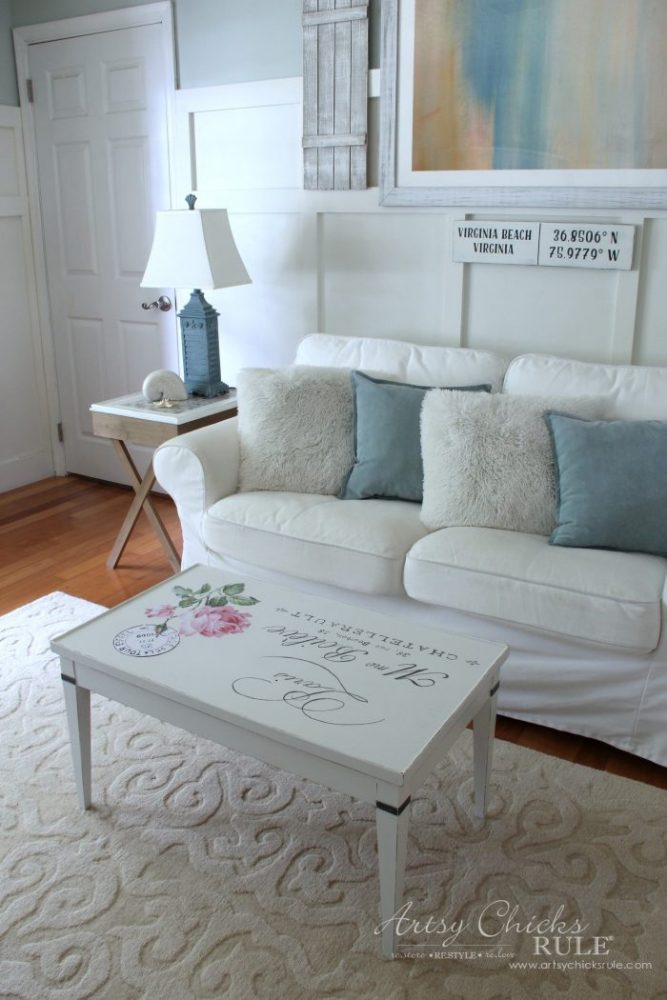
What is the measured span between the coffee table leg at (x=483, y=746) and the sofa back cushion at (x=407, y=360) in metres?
1.28

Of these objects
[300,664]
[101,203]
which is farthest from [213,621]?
[101,203]

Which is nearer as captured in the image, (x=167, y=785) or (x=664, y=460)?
(x=167, y=785)

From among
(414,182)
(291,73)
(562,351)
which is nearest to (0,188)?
(291,73)

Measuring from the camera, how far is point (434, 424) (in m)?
2.62

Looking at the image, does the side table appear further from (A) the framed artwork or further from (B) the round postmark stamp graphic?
(B) the round postmark stamp graphic

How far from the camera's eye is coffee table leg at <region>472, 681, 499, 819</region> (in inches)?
76.0

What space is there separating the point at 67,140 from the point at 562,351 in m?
2.60

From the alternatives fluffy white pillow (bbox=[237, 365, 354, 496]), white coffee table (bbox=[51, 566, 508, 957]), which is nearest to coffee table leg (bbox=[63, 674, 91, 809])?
white coffee table (bbox=[51, 566, 508, 957])

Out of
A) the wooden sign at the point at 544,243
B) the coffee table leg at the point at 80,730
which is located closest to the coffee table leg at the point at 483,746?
the coffee table leg at the point at 80,730

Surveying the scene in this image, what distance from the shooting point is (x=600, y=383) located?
2682mm

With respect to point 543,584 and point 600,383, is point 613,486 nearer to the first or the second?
point 543,584

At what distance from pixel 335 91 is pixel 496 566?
2014 mm

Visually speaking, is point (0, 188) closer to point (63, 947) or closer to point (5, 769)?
point (5, 769)

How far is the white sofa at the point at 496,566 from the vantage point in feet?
7.20
